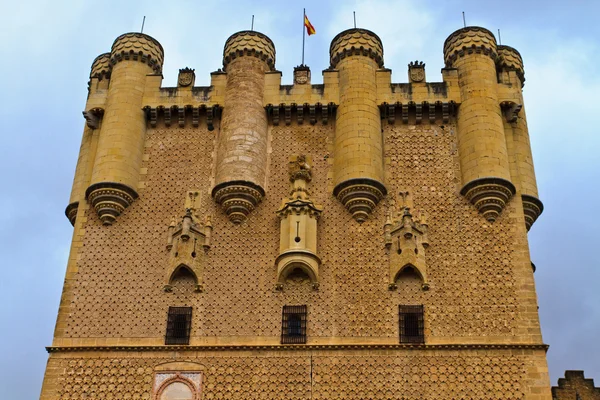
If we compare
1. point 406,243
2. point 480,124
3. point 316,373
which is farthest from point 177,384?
point 480,124

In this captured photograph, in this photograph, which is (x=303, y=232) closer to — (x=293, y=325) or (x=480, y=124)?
(x=293, y=325)

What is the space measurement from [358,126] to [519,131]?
4040 millimetres

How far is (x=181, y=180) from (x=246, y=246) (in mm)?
2468

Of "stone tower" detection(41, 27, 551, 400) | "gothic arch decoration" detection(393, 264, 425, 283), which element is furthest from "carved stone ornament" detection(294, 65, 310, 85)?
"gothic arch decoration" detection(393, 264, 425, 283)

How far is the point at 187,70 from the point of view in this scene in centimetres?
2034

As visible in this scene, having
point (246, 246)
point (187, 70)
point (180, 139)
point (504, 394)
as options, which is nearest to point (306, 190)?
point (246, 246)

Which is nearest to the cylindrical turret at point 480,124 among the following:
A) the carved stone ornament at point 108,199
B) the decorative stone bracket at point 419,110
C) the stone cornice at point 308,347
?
the decorative stone bracket at point 419,110

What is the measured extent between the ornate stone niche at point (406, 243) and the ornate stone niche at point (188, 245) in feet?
13.2

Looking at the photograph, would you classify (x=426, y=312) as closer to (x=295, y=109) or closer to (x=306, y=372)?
(x=306, y=372)

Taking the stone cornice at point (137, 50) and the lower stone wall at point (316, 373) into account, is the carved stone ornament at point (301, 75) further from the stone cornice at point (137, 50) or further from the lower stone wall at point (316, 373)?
the lower stone wall at point (316, 373)

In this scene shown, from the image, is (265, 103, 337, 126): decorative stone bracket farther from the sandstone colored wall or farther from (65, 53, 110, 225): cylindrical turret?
(65, 53, 110, 225): cylindrical turret

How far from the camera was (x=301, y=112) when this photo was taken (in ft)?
63.7

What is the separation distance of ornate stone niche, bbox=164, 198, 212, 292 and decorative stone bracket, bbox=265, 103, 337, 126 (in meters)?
3.30

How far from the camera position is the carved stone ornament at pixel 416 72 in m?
19.8
